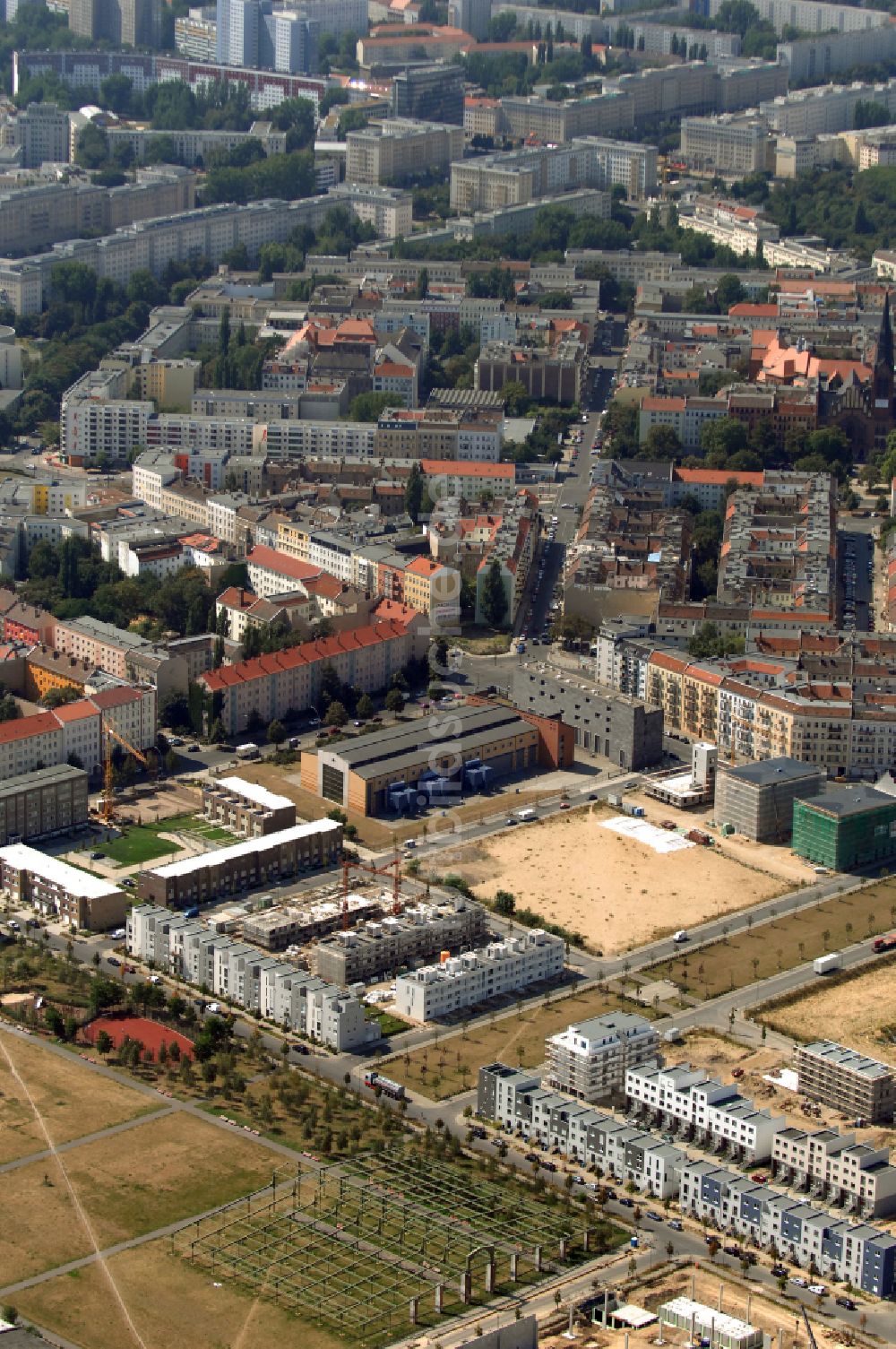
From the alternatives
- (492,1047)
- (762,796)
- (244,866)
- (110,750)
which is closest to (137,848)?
(244,866)

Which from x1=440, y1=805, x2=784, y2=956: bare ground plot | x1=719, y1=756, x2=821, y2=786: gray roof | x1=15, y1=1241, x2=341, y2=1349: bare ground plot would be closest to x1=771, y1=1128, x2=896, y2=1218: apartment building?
x1=15, y1=1241, x2=341, y2=1349: bare ground plot

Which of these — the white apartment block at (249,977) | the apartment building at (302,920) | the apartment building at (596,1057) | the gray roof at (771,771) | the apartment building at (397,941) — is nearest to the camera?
the apartment building at (596,1057)

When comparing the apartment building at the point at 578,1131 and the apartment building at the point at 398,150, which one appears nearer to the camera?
the apartment building at the point at 578,1131

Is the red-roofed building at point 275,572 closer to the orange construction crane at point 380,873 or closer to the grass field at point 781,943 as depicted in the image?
the orange construction crane at point 380,873

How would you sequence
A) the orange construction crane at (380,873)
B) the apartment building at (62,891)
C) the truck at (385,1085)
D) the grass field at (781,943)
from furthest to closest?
the orange construction crane at (380,873) → the apartment building at (62,891) → the grass field at (781,943) → the truck at (385,1085)

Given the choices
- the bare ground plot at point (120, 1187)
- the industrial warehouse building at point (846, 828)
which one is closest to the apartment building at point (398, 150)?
the industrial warehouse building at point (846, 828)

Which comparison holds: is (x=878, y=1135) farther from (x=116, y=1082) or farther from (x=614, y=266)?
(x=614, y=266)
